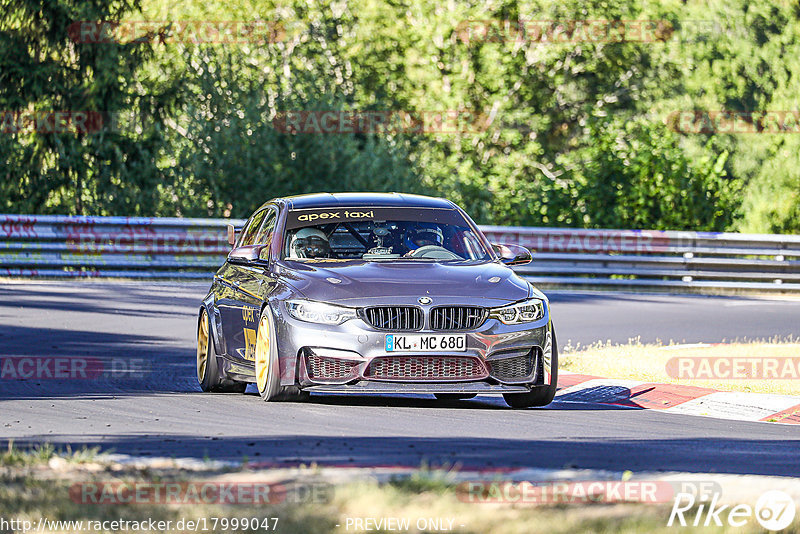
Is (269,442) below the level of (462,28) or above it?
below

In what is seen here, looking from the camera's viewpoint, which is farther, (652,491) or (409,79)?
(409,79)

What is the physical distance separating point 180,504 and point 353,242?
555 centimetres

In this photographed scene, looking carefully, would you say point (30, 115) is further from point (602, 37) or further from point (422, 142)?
point (602, 37)

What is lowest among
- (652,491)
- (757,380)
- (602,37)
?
(757,380)

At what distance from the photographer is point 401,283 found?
32.7 ft

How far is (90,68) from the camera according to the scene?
3366 cm

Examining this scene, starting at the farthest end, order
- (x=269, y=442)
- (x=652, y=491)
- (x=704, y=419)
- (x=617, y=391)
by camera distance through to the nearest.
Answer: (x=617, y=391) → (x=704, y=419) → (x=269, y=442) → (x=652, y=491)

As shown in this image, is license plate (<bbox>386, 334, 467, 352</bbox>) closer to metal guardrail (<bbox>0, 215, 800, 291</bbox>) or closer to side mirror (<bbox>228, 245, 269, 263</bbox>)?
side mirror (<bbox>228, 245, 269, 263</bbox>)

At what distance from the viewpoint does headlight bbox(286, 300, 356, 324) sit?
32.0 ft

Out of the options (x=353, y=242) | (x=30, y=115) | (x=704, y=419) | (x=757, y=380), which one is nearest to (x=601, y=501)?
(x=704, y=419)
